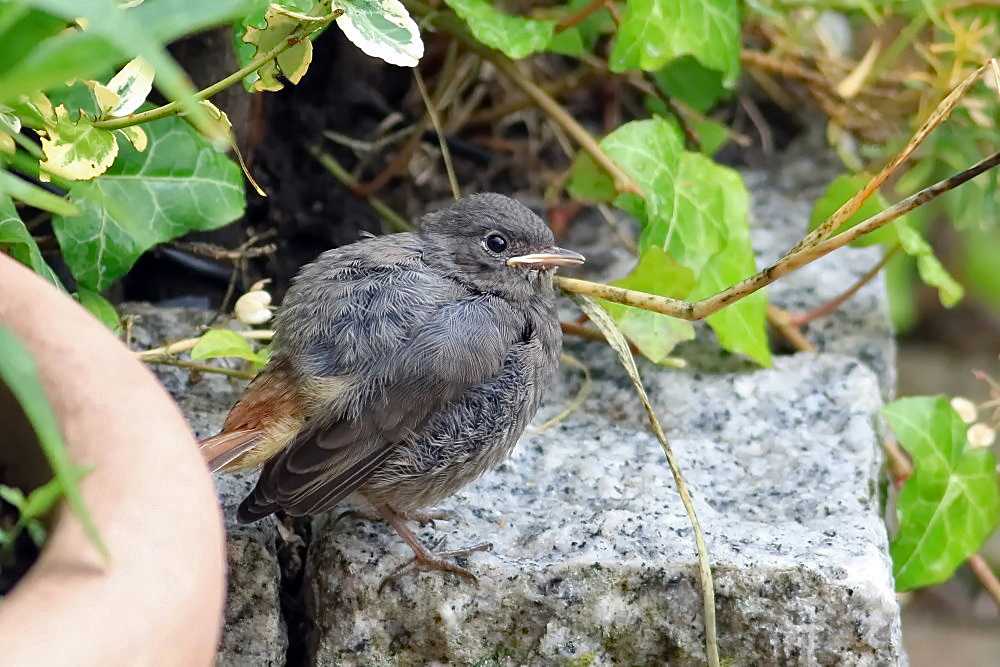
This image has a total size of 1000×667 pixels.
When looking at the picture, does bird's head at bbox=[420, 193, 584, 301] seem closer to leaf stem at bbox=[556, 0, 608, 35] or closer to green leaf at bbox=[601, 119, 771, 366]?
green leaf at bbox=[601, 119, 771, 366]

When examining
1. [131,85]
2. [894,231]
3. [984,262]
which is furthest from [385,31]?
[984,262]

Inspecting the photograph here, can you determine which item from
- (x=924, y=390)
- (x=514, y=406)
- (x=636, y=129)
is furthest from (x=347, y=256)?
(x=924, y=390)

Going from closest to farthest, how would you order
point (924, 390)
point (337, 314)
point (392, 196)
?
1. point (337, 314)
2. point (392, 196)
3. point (924, 390)

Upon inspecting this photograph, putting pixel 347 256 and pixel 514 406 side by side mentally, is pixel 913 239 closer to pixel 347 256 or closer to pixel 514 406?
pixel 514 406

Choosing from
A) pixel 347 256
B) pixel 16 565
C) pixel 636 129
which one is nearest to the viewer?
pixel 16 565

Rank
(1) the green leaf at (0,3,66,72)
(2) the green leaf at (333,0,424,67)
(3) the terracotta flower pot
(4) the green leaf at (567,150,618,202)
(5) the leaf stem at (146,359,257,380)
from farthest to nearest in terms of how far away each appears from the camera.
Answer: (4) the green leaf at (567,150,618,202), (5) the leaf stem at (146,359,257,380), (2) the green leaf at (333,0,424,67), (1) the green leaf at (0,3,66,72), (3) the terracotta flower pot

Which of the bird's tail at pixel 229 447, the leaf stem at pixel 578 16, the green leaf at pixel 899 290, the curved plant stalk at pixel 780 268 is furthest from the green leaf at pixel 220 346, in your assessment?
the green leaf at pixel 899 290

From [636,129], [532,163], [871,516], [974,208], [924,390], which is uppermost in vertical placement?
[974,208]

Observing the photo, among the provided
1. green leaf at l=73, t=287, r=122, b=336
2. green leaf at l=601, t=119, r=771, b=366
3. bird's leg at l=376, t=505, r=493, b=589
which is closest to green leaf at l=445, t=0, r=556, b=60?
green leaf at l=601, t=119, r=771, b=366
